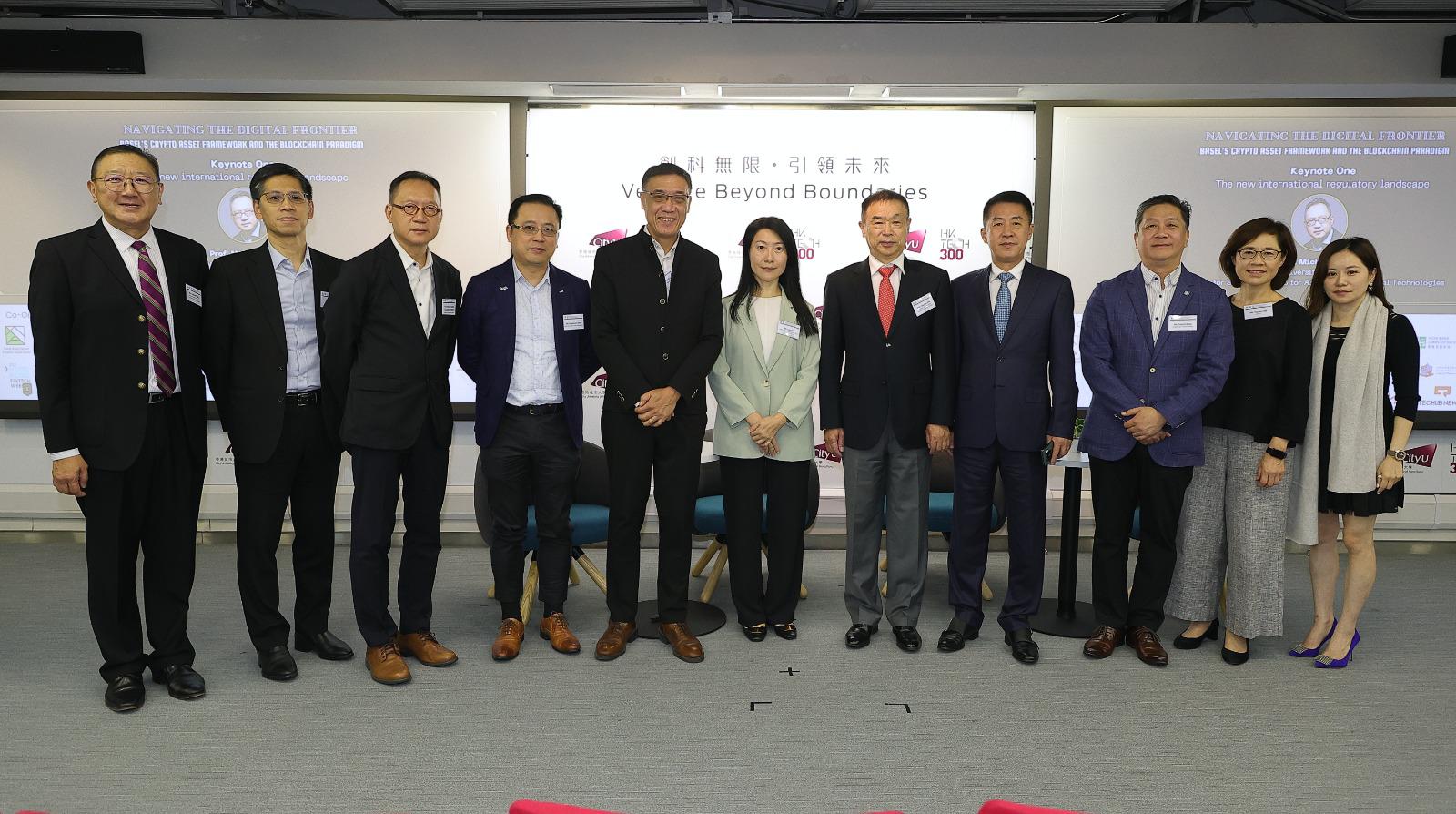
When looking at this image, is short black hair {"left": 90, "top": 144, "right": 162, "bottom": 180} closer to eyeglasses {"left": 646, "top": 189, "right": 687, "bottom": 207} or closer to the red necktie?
eyeglasses {"left": 646, "top": 189, "right": 687, "bottom": 207}

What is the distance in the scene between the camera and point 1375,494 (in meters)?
3.57

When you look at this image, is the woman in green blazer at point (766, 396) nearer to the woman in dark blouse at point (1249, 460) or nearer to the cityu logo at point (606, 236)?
the woman in dark blouse at point (1249, 460)

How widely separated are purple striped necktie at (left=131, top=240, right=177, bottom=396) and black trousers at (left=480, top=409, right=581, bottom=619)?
1099mm

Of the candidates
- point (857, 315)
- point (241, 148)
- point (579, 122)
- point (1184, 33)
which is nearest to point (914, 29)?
point (1184, 33)

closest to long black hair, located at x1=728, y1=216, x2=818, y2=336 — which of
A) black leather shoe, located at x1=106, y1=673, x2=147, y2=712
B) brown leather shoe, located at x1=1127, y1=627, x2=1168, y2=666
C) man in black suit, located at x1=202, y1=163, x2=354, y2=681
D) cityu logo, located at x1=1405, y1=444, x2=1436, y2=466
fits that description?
man in black suit, located at x1=202, y1=163, x2=354, y2=681

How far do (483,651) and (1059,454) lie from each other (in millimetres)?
2405

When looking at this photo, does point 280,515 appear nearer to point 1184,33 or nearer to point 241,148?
point 241,148

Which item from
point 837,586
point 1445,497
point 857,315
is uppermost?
point 857,315

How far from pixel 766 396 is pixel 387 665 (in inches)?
68.0

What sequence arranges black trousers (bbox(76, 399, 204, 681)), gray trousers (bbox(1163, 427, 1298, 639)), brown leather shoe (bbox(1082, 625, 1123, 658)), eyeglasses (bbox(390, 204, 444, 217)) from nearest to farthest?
1. black trousers (bbox(76, 399, 204, 681))
2. eyeglasses (bbox(390, 204, 444, 217))
3. gray trousers (bbox(1163, 427, 1298, 639))
4. brown leather shoe (bbox(1082, 625, 1123, 658))

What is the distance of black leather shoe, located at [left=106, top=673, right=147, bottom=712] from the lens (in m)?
3.14

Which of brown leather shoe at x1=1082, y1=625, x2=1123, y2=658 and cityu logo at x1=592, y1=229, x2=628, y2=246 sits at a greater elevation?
cityu logo at x1=592, y1=229, x2=628, y2=246

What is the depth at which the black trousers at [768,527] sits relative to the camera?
3.81 meters

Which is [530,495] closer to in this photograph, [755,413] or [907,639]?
[755,413]
